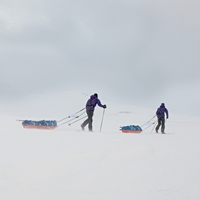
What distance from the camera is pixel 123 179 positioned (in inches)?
228

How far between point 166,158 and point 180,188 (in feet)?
5.93

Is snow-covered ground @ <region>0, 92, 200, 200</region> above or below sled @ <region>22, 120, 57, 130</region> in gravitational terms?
below

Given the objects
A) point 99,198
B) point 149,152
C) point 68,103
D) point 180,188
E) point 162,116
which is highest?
point 68,103

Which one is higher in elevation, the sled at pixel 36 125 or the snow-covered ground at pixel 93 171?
the sled at pixel 36 125

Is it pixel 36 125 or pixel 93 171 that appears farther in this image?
pixel 36 125

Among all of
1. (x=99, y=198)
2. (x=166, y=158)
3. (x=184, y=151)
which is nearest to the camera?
(x=99, y=198)

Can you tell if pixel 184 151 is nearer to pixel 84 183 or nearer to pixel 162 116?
pixel 84 183

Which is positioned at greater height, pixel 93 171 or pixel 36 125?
pixel 36 125

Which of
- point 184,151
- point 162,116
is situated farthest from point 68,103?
point 184,151

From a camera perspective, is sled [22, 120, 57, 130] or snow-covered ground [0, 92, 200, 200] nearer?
snow-covered ground [0, 92, 200, 200]

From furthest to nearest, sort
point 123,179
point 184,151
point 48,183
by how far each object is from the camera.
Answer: point 184,151
point 123,179
point 48,183

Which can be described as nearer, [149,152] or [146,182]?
[146,182]

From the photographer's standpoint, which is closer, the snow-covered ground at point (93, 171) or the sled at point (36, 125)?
the snow-covered ground at point (93, 171)

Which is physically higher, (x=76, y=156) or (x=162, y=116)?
(x=162, y=116)
